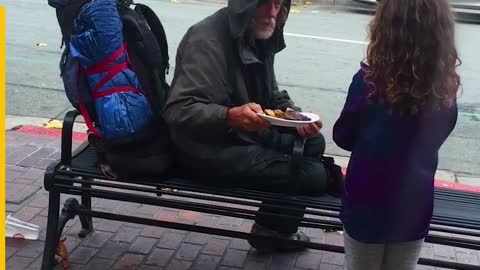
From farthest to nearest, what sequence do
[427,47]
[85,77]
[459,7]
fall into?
[459,7], [85,77], [427,47]

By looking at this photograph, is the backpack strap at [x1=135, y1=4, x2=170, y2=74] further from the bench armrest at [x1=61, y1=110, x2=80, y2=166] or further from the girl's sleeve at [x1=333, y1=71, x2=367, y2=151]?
the girl's sleeve at [x1=333, y1=71, x2=367, y2=151]

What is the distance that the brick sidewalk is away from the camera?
355 centimetres

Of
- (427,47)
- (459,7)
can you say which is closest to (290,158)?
(427,47)

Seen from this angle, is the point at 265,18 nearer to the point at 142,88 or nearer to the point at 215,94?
the point at 215,94

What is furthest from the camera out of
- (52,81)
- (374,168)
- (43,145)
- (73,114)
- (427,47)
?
(52,81)

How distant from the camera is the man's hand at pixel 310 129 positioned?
297 cm

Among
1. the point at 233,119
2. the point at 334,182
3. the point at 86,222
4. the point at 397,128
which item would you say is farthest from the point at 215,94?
the point at 86,222

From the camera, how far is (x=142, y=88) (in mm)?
3189

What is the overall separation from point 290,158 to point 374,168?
2.36ft

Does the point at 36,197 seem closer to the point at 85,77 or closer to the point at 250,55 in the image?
the point at 85,77

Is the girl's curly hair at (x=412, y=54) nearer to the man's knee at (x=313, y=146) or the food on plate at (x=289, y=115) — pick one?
the food on plate at (x=289, y=115)

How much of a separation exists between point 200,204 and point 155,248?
25.0 inches

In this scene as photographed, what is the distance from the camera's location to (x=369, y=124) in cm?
248

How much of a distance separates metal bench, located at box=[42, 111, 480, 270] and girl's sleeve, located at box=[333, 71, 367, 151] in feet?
1.44
